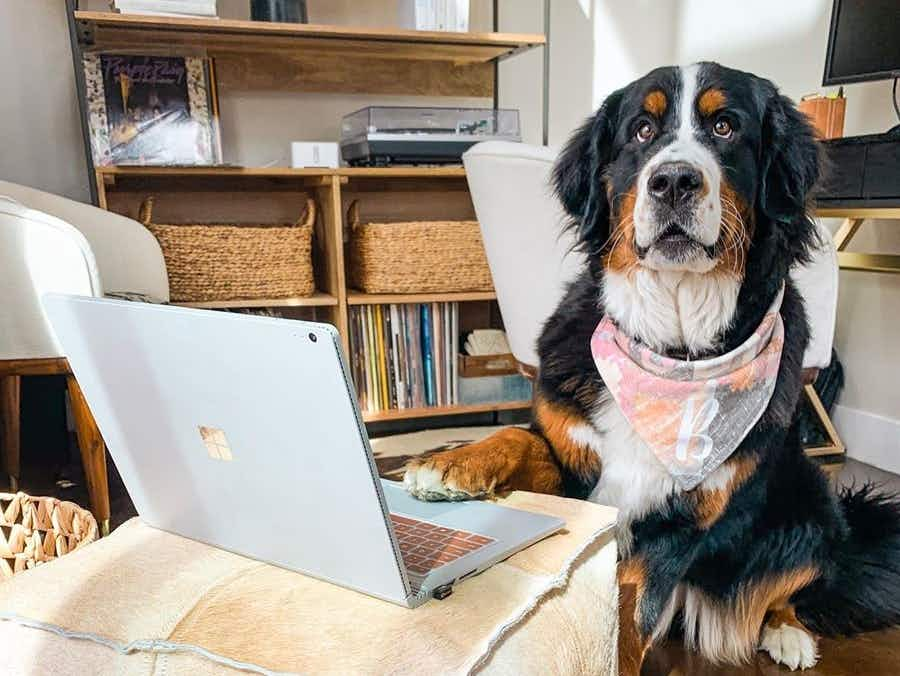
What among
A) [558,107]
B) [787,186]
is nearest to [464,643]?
[787,186]

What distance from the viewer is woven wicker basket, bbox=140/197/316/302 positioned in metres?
2.02

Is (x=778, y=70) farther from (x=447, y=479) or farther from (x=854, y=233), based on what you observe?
(x=447, y=479)

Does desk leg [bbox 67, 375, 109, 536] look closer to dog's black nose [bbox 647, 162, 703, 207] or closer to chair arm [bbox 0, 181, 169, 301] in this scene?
chair arm [bbox 0, 181, 169, 301]

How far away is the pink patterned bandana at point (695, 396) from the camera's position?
97cm

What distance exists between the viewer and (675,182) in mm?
939

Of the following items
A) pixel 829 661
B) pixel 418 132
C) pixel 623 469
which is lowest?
pixel 829 661

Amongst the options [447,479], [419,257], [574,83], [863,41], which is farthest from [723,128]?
[574,83]

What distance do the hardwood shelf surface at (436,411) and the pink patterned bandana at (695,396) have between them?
1335 millimetres

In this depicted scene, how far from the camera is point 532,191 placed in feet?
4.62

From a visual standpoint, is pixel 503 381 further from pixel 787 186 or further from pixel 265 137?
pixel 787 186

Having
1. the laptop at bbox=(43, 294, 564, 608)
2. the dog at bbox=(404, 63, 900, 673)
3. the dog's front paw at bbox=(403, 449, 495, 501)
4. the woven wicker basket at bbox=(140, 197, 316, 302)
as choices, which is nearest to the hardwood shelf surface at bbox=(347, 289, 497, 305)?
the woven wicker basket at bbox=(140, 197, 316, 302)

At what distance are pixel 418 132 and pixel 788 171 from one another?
132cm

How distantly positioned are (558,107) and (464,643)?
2.42 m

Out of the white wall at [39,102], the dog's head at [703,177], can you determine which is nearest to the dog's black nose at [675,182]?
the dog's head at [703,177]
